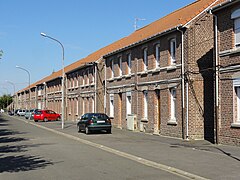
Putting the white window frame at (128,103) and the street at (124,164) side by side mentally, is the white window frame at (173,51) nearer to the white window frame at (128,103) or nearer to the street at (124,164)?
the white window frame at (128,103)

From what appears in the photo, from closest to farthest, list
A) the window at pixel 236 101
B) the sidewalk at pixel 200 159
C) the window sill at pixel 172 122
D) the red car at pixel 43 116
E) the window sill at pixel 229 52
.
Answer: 1. the sidewalk at pixel 200 159
2. the window sill at pixel 229 52
3. the window at pixel 236 101
4. the window sill at pixel 172 122
5. the red car at pixel 43 116

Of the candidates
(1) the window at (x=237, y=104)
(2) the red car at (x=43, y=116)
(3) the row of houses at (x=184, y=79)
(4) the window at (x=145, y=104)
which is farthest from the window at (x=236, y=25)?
(2) the red car at (x=43, y=116)

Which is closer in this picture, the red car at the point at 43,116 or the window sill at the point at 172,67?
the window sill at the point at 172,67

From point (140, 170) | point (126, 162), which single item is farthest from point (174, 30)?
point (140, 170)

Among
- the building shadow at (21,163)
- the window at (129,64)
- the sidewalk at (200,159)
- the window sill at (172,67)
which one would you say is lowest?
the building shadow at (21,163)

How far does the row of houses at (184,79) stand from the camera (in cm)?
1727

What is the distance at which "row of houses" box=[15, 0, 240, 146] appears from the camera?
1727 cm

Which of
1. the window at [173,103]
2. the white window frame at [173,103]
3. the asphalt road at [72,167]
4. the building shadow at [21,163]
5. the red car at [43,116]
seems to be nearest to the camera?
the asphalt road at [72,167]

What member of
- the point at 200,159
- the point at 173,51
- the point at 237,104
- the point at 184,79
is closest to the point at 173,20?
the point at 173,51

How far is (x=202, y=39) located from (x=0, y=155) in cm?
1224

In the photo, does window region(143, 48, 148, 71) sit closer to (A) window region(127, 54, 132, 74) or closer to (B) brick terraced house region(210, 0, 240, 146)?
(A) window region(127, 54, 132, 74)

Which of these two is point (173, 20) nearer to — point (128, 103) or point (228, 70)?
point (128, 103)

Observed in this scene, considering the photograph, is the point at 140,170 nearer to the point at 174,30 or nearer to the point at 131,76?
the point at 174,30

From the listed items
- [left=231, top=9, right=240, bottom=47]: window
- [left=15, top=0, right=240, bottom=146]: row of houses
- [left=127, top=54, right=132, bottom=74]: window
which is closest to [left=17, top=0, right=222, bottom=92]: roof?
[left=15, top=0, right=240, bottom=146]: row of houses
